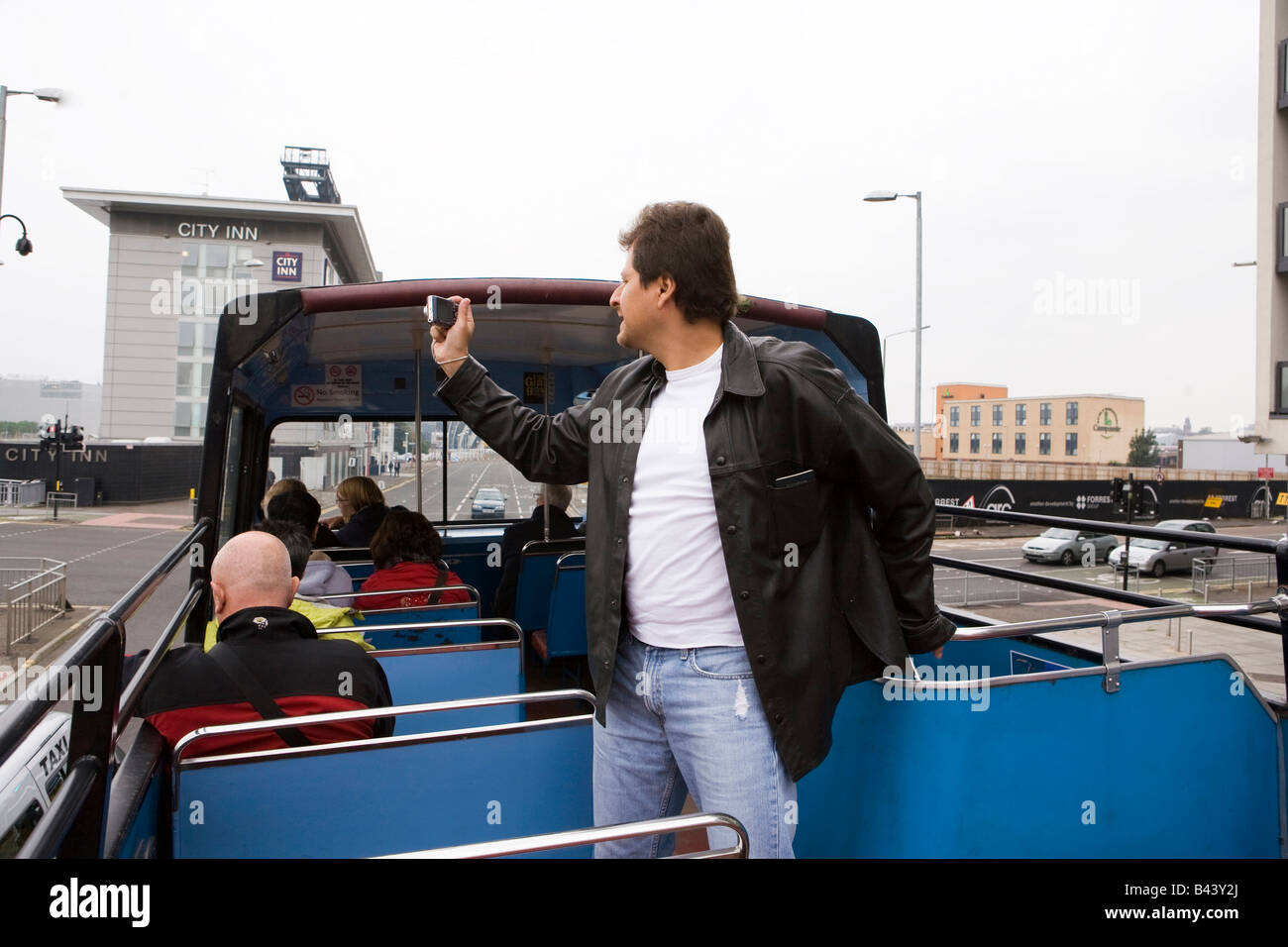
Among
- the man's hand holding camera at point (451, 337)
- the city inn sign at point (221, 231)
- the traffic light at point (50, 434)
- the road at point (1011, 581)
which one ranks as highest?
the city inn sign at point (221, 231)

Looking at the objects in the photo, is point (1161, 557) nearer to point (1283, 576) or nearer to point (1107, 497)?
point (1107, 497)

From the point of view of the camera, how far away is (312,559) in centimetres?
483

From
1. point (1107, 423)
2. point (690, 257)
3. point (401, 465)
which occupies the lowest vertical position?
point (401, 465)

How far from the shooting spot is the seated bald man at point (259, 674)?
233cm

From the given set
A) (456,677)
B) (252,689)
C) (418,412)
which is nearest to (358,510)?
(418,412)

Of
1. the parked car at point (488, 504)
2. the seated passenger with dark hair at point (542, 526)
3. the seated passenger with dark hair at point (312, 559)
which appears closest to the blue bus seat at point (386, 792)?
the seated passenger with dark hair at point (312, 559)

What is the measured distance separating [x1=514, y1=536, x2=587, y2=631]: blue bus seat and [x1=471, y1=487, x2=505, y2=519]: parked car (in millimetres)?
1678

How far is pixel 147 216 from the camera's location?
48.5m

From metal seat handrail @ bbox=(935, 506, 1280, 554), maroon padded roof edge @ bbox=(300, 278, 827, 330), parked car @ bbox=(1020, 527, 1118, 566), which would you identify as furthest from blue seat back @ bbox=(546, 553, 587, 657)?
parked car @ bbox=(1020, 527, 1118, 566)

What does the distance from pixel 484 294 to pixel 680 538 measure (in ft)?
7.07

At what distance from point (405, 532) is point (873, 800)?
11.3ft

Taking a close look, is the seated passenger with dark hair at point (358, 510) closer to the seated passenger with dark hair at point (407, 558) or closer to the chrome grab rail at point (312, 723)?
the seated passenger with dark hair at point (407, 558)

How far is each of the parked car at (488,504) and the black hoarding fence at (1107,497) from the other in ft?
85.2
